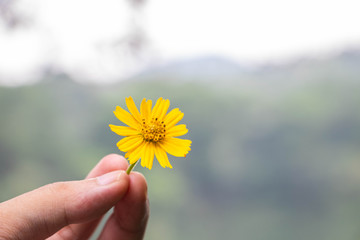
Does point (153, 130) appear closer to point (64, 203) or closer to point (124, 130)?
point (124, 130)

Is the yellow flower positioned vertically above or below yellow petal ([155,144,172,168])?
above

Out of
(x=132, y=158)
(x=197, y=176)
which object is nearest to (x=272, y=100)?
(x=197, y=176)

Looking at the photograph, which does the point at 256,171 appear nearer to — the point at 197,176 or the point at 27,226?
the point at 197,176

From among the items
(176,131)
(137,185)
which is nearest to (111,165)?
(137,185)

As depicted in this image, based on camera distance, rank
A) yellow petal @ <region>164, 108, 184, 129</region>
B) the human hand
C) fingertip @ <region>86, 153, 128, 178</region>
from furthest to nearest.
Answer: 1. fingertip @ <region>86, 153, 128, 178</region>
2. yellow petal @ <region>164, 108, 184, 129</region>
3. the human hand

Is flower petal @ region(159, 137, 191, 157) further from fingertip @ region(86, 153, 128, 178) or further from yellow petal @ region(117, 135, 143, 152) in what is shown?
fingertip @ region(86, 153, 128, 178)

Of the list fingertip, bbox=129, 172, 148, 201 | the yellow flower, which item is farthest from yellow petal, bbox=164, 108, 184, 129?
fingertip, bbox=129, 172, 148, 201
